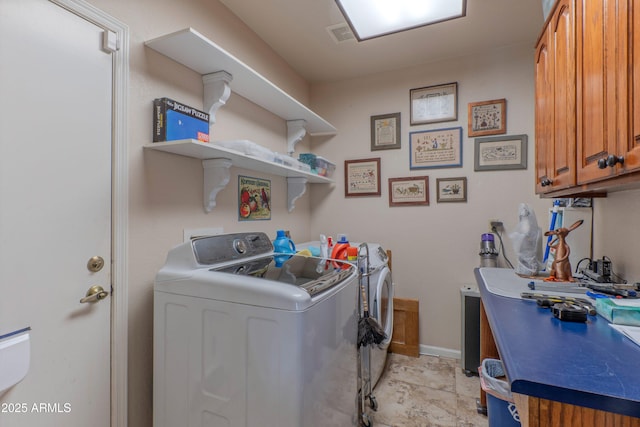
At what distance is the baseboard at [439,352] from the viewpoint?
8.41ft

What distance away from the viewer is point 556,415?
68cm

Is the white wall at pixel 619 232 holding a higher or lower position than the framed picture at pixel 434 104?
lower

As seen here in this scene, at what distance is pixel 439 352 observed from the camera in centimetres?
261

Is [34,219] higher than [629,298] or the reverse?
higher

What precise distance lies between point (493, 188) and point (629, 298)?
55.6 inches

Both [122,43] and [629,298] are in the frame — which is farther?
[122,43]

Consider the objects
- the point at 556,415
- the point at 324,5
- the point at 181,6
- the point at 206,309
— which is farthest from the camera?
the point at 324,5

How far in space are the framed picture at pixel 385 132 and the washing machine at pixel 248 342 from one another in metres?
1.70

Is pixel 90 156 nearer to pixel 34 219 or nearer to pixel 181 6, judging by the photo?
pixel 34 219

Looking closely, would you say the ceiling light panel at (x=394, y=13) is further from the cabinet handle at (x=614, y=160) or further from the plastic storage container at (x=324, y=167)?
the cabinet handle at (x=614, y=160)

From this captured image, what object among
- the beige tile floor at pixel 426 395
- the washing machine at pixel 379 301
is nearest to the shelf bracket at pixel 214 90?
the washing machine at pixel 379 301

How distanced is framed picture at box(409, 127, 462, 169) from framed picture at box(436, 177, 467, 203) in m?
0.13

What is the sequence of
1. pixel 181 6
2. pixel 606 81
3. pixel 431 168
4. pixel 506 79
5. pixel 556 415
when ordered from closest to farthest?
pixel 556 415 < pixel 606 81 < pixel 181 6 < pixel 506 79 < pixel 431 168

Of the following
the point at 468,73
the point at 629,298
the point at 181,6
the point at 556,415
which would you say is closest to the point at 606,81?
the point at 629,298
